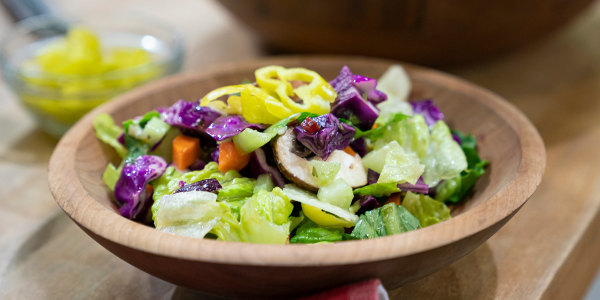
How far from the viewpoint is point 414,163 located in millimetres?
1350

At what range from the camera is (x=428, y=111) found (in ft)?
5.48

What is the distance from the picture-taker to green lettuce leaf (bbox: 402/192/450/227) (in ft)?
4.40

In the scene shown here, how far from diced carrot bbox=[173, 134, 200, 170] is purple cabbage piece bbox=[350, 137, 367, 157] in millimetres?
390

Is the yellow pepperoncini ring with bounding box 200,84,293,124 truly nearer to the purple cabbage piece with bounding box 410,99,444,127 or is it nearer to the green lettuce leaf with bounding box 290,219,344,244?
the green lettuce leaf with bounding box 290,219,344,244

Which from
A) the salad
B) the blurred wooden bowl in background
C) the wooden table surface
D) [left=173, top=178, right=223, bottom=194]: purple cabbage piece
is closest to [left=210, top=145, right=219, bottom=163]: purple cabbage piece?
the salad

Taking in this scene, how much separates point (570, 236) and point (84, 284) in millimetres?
1318

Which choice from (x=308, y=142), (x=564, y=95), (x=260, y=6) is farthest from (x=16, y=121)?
(x=564, y=95)

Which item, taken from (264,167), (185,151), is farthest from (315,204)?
(185,151)

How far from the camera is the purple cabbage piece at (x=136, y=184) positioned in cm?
133

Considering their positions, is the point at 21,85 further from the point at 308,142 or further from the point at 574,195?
the point at 574,195

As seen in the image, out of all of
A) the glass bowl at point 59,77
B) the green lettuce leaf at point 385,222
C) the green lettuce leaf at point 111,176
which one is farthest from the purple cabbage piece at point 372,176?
the glass bowl at point 59,77

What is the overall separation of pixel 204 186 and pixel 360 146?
0.41 meters

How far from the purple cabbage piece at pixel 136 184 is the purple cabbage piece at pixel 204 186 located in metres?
0.13

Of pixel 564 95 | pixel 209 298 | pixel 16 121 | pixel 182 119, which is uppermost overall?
pixel 182 119
